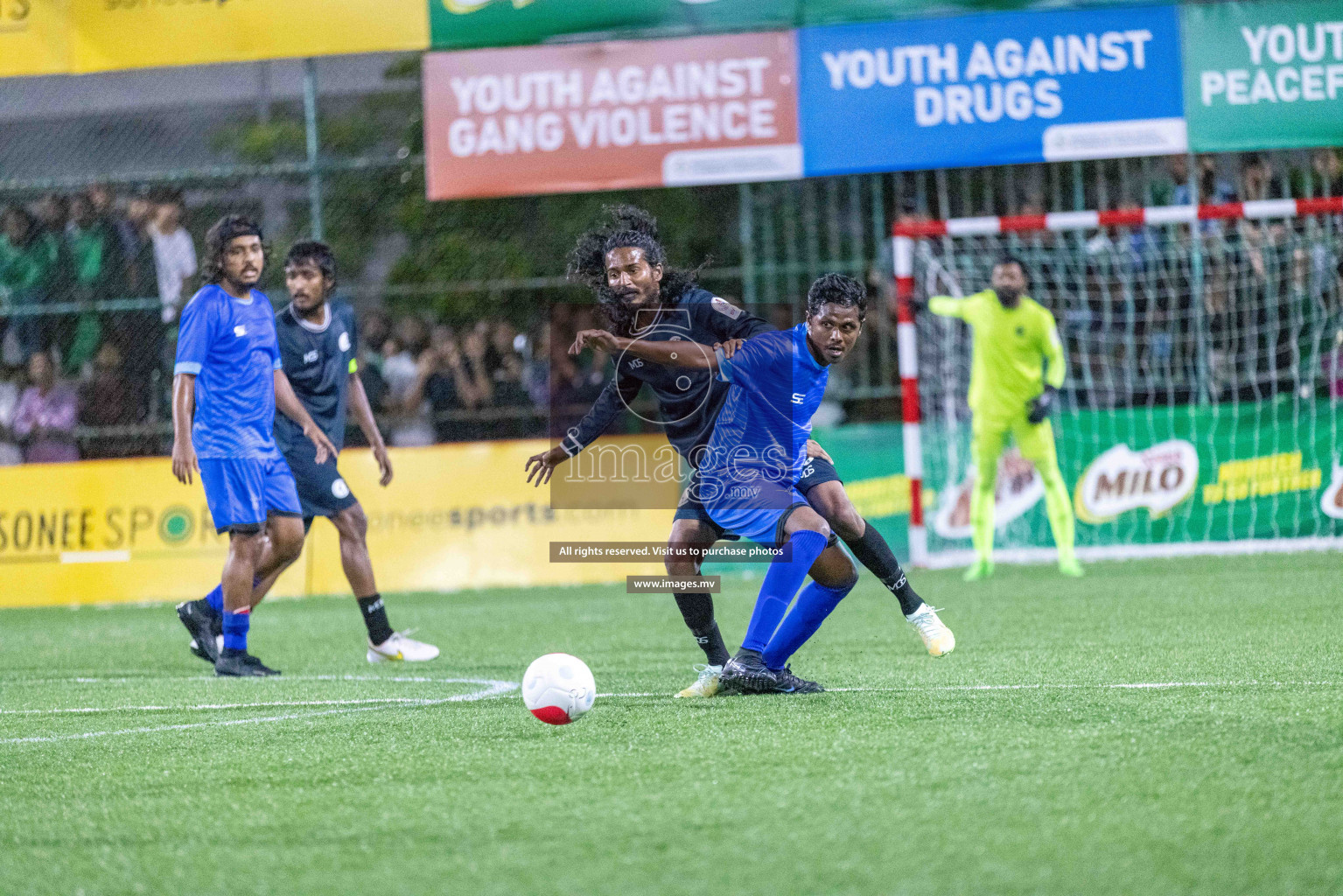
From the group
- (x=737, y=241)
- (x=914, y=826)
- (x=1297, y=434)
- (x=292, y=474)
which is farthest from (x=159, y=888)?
(x=737, y=241)

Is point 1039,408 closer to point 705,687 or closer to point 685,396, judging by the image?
point 685,396

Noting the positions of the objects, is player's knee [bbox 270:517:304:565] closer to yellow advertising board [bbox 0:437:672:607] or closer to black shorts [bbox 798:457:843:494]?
black shorts [bbox 798:457:843:494]

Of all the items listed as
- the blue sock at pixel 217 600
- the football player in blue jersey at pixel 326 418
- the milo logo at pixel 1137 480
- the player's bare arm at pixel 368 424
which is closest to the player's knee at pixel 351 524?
the football player in blue jersey at pixel 326 418

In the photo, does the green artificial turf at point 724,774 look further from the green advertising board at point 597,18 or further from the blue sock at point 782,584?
the green advertising board at point 597,18

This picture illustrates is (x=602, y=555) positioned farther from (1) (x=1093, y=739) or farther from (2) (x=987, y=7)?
(1) (x=1093, y=739)

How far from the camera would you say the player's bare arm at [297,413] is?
775 cm

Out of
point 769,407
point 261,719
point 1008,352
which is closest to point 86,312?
point 1008,352

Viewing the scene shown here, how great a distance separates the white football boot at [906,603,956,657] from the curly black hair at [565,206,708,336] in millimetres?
1622

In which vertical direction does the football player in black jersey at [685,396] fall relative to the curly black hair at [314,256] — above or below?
below

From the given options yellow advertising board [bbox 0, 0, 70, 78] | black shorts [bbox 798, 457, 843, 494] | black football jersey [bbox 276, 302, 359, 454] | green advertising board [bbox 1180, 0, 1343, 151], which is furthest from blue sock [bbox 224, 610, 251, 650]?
green advertising board [bbox 1180, 0, 1343, 151]

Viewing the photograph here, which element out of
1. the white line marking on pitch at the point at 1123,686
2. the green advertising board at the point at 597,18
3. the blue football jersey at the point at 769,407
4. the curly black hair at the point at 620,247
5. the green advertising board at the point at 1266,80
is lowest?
the white line marking on pitch at the point at 1123,686

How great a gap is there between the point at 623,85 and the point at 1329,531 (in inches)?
258

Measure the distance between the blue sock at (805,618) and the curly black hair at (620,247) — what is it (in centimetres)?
123

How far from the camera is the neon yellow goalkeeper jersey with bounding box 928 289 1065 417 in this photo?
10734 millimetres
